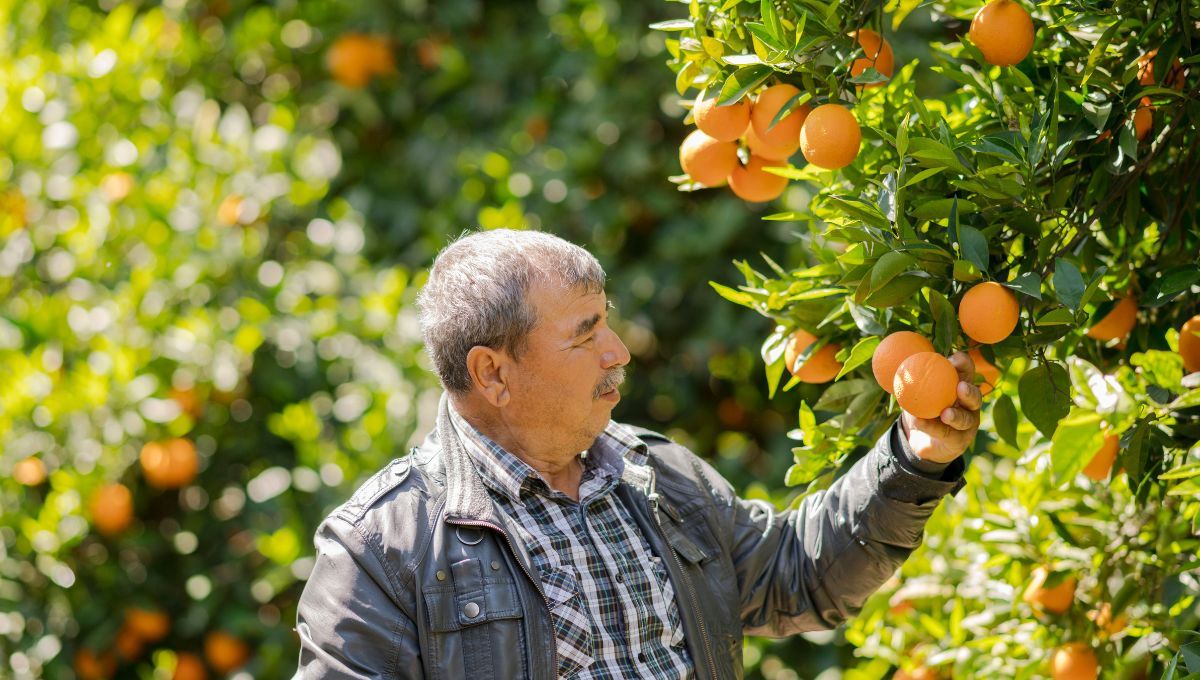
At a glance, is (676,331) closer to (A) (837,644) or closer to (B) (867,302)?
(A) (837,644)

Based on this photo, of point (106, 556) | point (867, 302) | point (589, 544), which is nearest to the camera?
point (867, 302)

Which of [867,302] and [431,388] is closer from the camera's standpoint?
[867,302]

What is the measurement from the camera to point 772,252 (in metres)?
2.94

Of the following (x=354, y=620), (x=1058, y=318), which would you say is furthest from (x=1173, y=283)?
(x=354, y=620)

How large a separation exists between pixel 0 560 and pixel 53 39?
1.47m

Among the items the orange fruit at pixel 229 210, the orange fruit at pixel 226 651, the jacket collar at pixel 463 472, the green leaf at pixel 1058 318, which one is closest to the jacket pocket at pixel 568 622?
the jacket collar at pixel 463 472

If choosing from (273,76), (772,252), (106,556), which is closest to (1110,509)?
(772,252)

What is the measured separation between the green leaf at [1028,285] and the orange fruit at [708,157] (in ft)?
1.41

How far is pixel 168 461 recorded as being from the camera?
9.34ft

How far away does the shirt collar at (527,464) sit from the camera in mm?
1622

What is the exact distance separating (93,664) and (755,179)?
2.04 m

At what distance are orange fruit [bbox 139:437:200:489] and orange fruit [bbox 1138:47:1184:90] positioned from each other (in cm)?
219

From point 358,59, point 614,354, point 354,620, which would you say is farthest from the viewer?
point 358,59

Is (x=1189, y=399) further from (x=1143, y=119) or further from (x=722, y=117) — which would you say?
(x=722, y=117)
